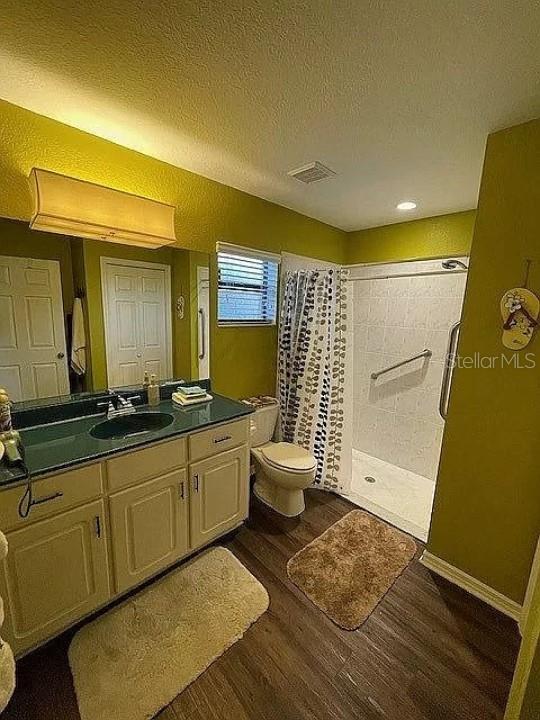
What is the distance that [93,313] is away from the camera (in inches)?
66.3

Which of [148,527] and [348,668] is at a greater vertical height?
[148,527]

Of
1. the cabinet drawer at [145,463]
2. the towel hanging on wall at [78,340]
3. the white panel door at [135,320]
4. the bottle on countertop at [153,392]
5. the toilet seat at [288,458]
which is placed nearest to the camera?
the cabinet drawer at [145,463]

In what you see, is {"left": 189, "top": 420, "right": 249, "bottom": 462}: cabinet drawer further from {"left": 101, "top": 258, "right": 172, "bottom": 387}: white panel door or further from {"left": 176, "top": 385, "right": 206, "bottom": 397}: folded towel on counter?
{"left": 101, "top": 258, "right": 172, "bottom": 387}: white panel door

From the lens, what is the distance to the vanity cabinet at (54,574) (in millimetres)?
1153

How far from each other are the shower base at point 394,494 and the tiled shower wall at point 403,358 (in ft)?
0.43

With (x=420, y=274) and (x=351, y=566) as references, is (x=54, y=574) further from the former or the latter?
(x=420, y=274)

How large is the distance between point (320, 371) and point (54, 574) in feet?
6.40

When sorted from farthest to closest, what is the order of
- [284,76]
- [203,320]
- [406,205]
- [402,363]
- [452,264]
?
1. [402,363]
2. [452,264]
3. [406,205]
4. [203,320]
5. [284,76]

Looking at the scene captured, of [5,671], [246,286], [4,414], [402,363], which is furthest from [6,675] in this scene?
[402,363]

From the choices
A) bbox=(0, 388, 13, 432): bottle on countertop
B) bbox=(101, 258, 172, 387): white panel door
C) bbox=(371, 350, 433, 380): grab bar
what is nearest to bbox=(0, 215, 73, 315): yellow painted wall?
bbox=(101, 258, 172, 387): white panel door

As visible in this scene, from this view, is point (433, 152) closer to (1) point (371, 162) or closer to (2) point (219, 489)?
(1) point (371, 162)

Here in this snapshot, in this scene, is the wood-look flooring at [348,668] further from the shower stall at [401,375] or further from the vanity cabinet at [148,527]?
the shower stall at [401,375]

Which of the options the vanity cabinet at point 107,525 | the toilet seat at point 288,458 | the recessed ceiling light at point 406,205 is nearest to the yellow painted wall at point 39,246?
the vanity cabinet at point 107,525

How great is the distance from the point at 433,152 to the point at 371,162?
309 mm
